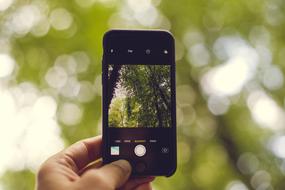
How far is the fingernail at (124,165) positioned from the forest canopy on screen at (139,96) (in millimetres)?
139

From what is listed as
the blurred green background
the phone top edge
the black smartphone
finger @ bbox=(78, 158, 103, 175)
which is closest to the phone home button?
the black smartphone

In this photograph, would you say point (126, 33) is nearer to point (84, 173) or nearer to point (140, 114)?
point (140, 114)

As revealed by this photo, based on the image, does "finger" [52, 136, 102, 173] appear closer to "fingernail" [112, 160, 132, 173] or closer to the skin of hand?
the skin of hand

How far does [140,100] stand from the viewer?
159 centimetres

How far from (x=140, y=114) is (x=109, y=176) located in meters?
0.35

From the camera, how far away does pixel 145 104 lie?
1585mm

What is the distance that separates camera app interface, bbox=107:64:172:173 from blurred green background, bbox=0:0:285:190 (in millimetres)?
3297

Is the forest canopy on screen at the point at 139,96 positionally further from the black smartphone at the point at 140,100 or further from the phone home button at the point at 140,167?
the phone home button at the point at 140,167

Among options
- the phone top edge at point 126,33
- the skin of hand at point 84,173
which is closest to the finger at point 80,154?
the skin of hand at point 84,173

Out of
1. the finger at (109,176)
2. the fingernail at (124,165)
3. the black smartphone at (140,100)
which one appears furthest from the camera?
the black smartphone at (140,100)

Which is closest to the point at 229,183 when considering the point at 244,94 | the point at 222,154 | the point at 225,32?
the point at 222,154

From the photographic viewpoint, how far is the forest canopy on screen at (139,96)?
154 cm

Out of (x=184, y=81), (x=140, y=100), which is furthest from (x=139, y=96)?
(x=184, y=81)

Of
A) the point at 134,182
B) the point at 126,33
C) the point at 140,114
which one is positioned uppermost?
the point at 126,33
